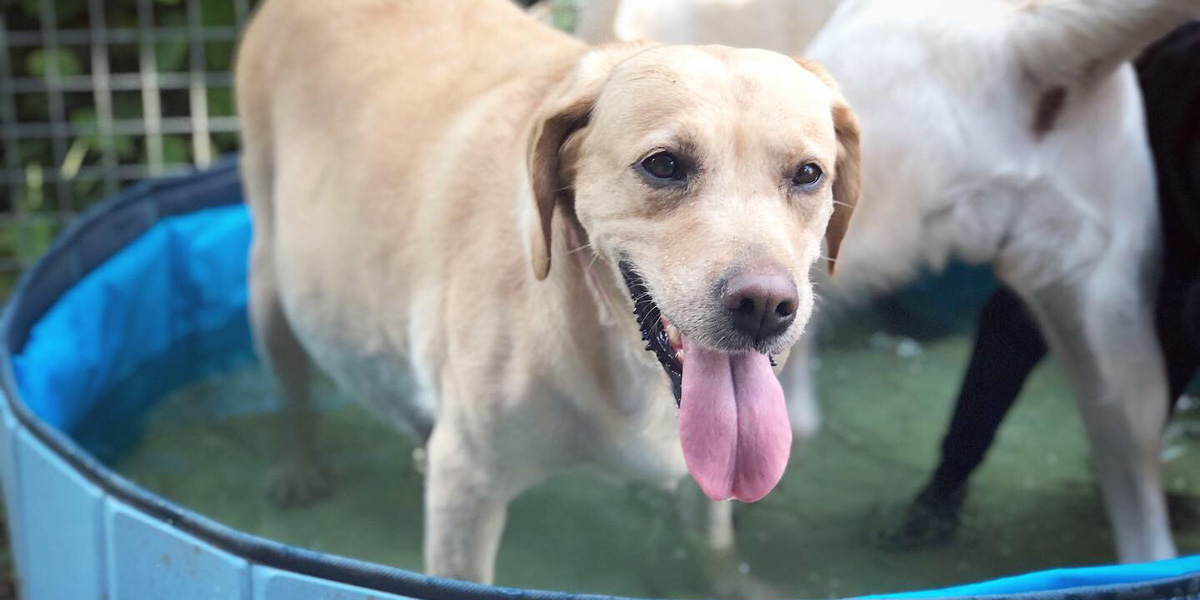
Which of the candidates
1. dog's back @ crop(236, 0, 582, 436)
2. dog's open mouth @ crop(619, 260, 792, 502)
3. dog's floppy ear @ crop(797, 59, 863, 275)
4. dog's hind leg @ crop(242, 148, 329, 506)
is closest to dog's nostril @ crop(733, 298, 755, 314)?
dog's open mouth @ crop(619, 260, 792, 502)

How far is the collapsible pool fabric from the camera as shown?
175 centimetres

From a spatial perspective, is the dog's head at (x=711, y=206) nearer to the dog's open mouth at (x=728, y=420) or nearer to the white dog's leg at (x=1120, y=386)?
the dog's open mouth at (x=728, y=420)

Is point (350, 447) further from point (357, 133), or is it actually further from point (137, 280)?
point (357, 133)

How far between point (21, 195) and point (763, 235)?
3.67m

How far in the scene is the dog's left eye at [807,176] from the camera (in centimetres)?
160

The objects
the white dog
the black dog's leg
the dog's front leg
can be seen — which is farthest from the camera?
the black dog's leg

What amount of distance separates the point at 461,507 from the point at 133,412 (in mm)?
1732

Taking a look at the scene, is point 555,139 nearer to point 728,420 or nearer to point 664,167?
point 664,167

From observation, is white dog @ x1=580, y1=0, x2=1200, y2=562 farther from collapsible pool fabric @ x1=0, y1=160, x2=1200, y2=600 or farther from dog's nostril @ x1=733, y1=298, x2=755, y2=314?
dog's nostril @ x1=733, y1=298, x2=755, y2=314

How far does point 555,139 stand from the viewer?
1738 millimetres

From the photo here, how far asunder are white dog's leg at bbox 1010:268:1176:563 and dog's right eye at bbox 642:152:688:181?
3.48 feet

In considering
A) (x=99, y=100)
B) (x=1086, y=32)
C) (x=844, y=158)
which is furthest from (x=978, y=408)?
(x=99, y=100)

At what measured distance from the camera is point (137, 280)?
11.7 ft

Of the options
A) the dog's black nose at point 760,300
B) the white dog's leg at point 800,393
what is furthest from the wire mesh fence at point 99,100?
the dog's black nose at point 760,300
